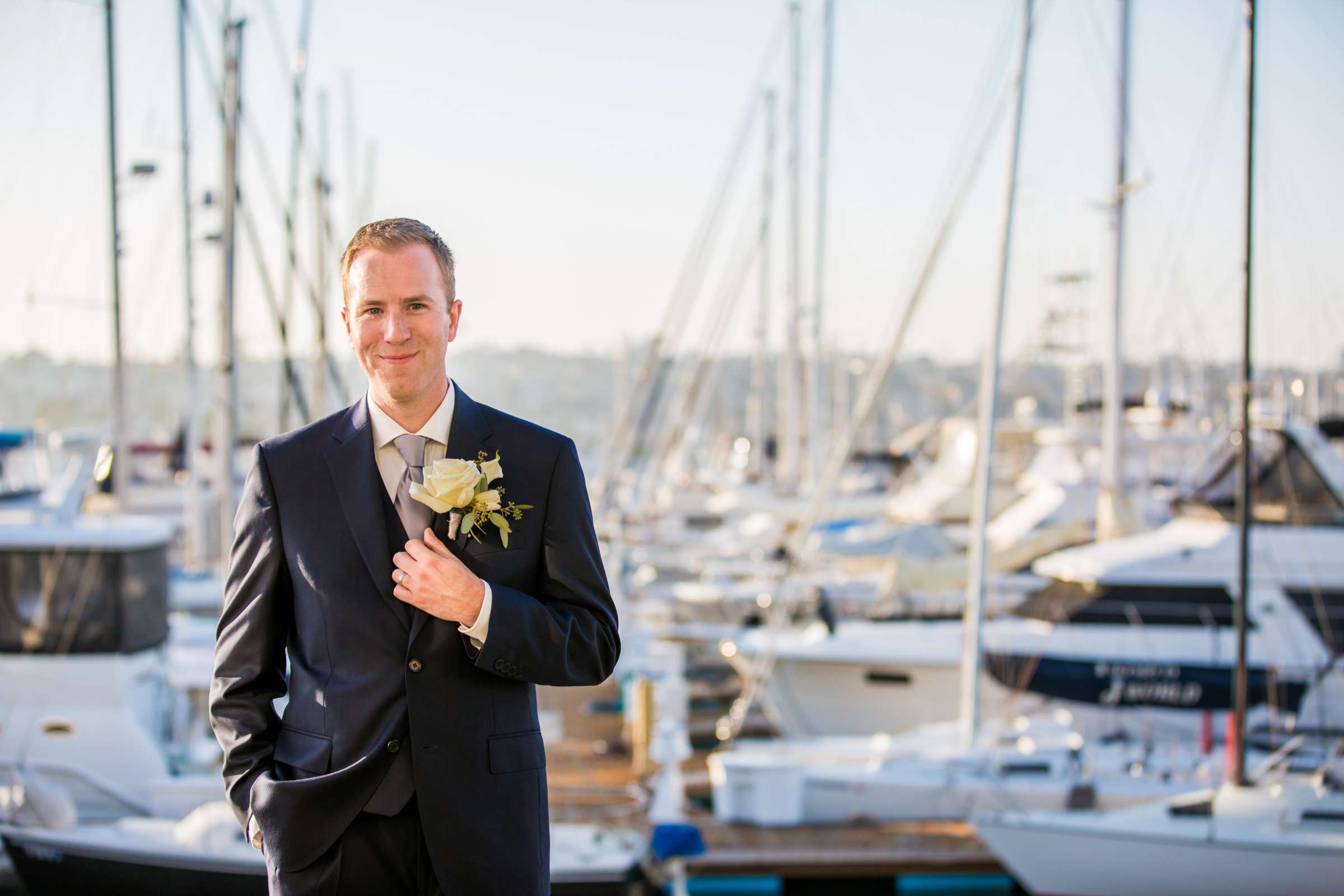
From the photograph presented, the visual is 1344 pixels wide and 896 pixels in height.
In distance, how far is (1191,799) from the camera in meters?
7.09

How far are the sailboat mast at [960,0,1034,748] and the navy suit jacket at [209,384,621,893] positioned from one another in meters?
7.13

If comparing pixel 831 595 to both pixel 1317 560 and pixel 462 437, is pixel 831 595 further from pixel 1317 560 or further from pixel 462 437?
pixel 462 437

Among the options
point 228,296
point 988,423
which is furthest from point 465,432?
point 988,423

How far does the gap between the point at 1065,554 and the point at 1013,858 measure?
18.5 feet

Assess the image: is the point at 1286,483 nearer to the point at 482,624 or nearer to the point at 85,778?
the point at 85,778

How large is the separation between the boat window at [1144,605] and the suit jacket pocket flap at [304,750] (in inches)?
416

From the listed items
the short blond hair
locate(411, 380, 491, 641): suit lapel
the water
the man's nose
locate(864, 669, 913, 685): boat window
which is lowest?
the water

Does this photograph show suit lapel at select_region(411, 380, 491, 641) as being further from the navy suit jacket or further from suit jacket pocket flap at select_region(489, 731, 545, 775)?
suit jacket pocket flap at select_region(489, 731, 545, 775)

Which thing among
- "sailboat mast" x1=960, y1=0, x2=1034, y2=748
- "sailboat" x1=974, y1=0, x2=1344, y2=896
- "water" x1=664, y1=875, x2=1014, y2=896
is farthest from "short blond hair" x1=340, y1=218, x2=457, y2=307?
"sailboat mast" x1=960, y1=0, x2=1034, y2=748

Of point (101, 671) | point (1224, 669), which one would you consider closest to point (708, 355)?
point (1224, 669)

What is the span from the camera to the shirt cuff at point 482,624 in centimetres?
191

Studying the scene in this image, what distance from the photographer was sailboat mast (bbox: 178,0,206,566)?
12.5 meters

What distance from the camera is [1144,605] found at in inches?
440

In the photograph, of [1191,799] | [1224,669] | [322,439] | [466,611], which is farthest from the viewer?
[1224,669]
